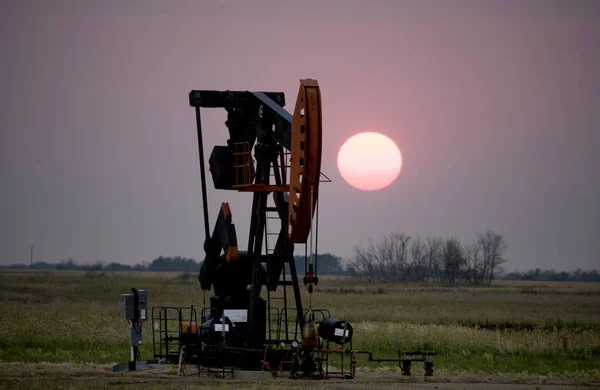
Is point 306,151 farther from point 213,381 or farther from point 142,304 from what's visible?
point 142,304

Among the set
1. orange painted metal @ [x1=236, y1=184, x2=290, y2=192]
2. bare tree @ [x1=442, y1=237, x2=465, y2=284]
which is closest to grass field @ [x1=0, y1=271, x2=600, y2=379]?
orange painted metal @ [x1=236, y1=184, x2=290, y2=192]

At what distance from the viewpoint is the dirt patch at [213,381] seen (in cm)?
1725

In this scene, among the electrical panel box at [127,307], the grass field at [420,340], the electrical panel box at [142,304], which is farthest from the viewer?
the grass field at [420,340]

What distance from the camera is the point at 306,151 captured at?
17.4 meters

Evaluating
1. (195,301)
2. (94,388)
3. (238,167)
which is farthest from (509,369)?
(195,301)

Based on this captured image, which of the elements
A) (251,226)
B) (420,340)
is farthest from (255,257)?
(420,340)

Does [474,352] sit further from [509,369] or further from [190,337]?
[190,337]

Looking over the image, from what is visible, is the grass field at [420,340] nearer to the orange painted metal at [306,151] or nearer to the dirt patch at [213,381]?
the dirt patch at [213,381]

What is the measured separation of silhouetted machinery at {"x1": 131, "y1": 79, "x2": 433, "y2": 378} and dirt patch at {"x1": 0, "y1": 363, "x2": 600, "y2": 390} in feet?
1.64

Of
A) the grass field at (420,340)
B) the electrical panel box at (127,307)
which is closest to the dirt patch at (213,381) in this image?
the electrical panel box at (127,307)

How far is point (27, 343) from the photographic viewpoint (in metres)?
27.5

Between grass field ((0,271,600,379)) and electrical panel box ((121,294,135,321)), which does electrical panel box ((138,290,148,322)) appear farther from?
grass field ((0,271,600,379))

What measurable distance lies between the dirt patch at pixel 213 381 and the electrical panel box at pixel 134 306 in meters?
1.16

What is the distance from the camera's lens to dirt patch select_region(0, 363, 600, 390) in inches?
679
